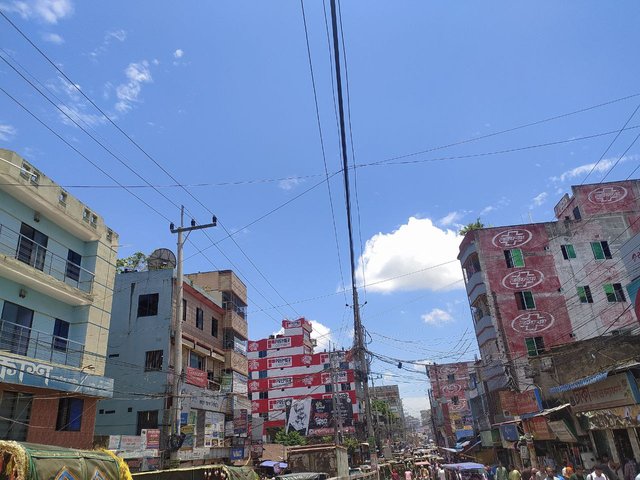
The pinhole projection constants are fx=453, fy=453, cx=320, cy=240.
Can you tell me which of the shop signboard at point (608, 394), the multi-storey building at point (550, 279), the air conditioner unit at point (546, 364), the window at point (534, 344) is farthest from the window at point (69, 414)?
the window at point (534, 344)

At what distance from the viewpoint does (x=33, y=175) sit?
1895 centimetres

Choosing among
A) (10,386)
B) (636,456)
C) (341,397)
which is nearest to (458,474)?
(636,456)

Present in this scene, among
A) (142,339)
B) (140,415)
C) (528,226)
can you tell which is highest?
(528,226)

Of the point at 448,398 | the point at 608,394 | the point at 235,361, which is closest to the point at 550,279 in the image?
the point at 608,394

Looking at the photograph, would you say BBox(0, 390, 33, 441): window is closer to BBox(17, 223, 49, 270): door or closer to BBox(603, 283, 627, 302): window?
BBox(17, 223, 49, 270): door

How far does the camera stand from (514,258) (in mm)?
41625

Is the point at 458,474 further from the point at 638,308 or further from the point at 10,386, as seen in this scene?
the point at 10,386

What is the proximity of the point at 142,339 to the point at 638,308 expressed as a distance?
26.1 m

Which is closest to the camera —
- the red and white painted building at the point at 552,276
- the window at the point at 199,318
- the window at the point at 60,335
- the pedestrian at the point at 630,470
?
the pedestrian at the point at 630,470

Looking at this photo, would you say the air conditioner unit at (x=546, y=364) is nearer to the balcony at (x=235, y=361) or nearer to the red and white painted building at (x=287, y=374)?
the balcony at (x=235, y=361)

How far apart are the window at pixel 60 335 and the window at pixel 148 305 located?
7.71 m

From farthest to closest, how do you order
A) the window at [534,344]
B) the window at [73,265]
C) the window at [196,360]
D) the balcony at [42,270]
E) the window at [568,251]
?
the window at [568,251] → the window at [534,344] → the window at [196,360] → the window at [73,265] → the balcony at [42,270]

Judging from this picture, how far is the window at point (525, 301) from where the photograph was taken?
131 feet

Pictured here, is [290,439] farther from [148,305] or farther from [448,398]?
[148,305]
